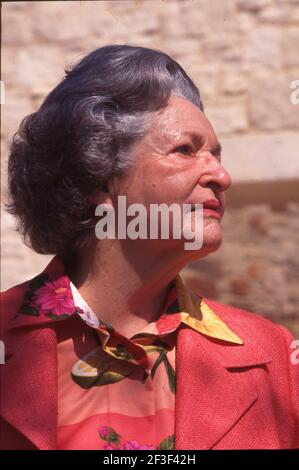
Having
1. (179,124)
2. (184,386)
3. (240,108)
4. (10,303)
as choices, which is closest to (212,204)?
(179,124)

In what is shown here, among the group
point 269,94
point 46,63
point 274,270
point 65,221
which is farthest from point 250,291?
point 65,221

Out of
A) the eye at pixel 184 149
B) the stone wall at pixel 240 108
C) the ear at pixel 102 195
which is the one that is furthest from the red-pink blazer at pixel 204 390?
the stone wall at pixel 240 108

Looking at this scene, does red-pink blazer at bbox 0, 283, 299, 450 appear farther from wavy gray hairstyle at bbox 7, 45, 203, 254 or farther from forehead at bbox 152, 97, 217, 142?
forehead at bbox 152, 97, 217, 142

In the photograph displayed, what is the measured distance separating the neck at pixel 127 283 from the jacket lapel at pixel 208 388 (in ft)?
0.39

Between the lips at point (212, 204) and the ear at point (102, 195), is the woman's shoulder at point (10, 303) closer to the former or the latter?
the ear at point (102, 195)

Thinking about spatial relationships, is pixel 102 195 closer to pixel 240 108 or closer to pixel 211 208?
pixel 211 208

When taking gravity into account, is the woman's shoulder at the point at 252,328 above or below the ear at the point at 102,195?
below

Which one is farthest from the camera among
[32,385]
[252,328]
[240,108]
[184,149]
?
[240,108]

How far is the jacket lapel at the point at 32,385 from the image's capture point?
229 centimetres

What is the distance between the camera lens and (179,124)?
2.47 meters

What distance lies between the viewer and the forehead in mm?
2455

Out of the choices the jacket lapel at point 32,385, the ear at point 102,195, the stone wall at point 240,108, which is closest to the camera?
the jacket lapel at point 32,385

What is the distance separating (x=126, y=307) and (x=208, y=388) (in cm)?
29

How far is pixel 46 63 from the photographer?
4605 millimetres
